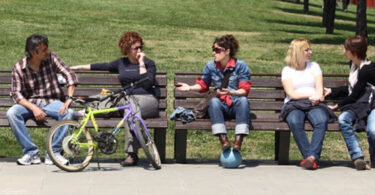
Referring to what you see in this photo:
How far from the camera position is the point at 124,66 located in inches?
356

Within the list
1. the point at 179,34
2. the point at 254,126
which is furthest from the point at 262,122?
the point at 179,34

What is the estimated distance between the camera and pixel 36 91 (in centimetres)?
884

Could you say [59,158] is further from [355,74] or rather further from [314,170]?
[355,74]

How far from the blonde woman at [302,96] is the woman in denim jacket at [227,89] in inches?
17.8

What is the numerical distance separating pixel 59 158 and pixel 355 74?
124 inches

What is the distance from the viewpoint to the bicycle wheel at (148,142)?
837cm

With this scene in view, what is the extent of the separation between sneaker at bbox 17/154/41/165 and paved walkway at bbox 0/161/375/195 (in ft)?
0.26

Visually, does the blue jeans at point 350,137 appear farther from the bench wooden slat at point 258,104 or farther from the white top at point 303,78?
the bench wooden slat at point 258,104

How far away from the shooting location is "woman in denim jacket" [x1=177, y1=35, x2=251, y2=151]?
8641 millimetres

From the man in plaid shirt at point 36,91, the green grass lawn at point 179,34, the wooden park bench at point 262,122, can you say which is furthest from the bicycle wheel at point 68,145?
the green grass lawn at point 179,34

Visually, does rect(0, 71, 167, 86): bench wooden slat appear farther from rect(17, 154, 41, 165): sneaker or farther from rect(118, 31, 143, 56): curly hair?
rect(17, 154, 41, 165): sneaker

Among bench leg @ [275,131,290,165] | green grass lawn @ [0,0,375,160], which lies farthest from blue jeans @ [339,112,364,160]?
green grass lawn @ [0,0,375,160]

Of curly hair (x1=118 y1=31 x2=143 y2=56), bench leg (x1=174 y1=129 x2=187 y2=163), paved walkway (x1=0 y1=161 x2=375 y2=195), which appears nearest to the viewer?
paved walkway (x1=0 y1=161 x2=375 y2=195)

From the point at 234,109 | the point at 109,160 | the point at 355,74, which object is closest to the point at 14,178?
the point at 109,160
